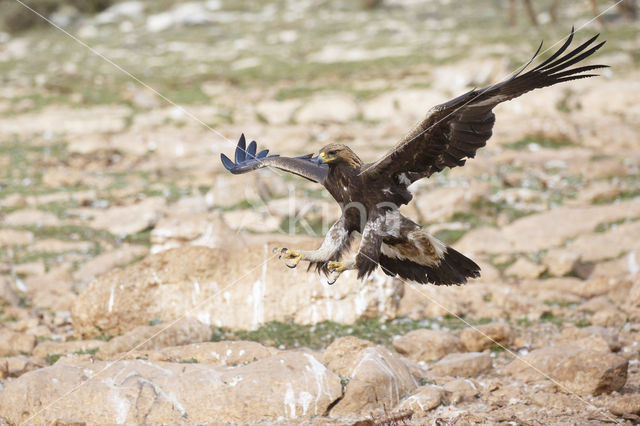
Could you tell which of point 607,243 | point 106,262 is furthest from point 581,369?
point 106,262

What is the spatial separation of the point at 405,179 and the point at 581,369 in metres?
3.20

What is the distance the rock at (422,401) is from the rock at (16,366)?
446 cm

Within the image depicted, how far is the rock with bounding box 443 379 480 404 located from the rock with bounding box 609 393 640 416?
1368 mm

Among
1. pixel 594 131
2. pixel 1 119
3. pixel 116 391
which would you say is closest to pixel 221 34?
pixel 1 119

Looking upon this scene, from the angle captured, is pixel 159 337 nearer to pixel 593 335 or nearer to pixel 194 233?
pixel 194 233

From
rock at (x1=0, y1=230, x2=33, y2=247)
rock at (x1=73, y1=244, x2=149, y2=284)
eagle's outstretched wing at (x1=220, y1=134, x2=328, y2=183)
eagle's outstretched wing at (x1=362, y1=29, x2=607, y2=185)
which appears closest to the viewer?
eagle's outstretched wing at (x1=362, y1=29, x2=607, y2=185)

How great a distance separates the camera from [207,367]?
24.2ft

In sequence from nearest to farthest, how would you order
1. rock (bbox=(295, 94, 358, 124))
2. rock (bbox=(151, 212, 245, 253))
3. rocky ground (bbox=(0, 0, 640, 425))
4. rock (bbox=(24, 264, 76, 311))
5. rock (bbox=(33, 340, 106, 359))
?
rocky ground (bbox=(0, 0, 640, 425))
rock (bbox=(33, 340, 106, 359))
rock (bbox=(24, 264, 76, 311))
rock (bbox=(151, 212, 245, 253))
rock (bbox=(295, 94, 358, 124))

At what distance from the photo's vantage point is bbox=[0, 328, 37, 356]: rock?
922 centimetres

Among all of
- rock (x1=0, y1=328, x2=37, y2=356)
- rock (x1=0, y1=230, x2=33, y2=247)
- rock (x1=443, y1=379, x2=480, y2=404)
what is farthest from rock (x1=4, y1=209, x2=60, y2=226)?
rock (x1=443, y1=379, x2=480, y2=404)

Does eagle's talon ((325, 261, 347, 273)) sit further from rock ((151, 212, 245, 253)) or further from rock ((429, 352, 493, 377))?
rock ((151, 212, 245, 253))

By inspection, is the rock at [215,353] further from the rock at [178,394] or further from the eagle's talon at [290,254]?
the eagle's talon at [290,254]

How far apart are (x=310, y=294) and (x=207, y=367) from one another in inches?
112

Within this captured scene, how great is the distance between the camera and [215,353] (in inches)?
315
